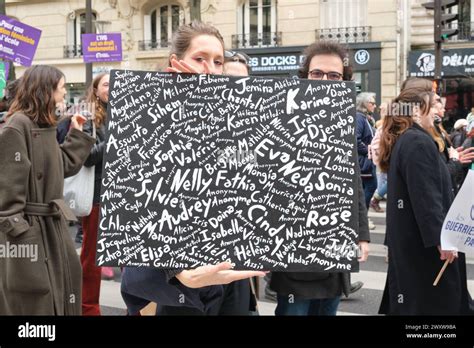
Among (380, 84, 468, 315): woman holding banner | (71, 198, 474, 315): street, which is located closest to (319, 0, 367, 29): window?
(71, 198, 474, 315): street

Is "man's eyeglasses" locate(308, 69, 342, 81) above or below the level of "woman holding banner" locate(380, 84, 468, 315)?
above

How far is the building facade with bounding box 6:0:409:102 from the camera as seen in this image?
2112 centimetres

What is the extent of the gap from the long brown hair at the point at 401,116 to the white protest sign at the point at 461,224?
1.87 ft

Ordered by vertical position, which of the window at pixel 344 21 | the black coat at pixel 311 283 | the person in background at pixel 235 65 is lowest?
the black coat at pixel 311 283

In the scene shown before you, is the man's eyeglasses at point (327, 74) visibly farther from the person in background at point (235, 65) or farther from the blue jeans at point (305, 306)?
the blue jeans at point (305, 306)

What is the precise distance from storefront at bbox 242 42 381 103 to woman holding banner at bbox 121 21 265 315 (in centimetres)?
1804

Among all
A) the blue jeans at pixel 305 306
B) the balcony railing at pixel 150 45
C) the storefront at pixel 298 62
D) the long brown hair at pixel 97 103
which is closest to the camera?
the blue jeans at pixel 305 306

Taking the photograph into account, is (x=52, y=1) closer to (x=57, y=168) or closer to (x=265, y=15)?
(x=265, y=15)

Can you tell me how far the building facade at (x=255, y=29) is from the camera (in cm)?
2112

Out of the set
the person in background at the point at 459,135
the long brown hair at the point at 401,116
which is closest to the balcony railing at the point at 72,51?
the person in background at the point at 459,135

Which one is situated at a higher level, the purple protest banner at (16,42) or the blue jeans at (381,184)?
the purple protest banner at (16,42)

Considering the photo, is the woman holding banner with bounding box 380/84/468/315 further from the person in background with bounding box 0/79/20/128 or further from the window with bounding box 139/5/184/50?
the window with bounding box 139/5/184/50

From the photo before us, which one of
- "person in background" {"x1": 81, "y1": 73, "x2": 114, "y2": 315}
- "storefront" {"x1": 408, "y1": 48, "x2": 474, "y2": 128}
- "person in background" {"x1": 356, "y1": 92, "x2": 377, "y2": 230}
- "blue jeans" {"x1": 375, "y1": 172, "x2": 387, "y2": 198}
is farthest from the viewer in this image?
"storefront" {"x1": 408, "y1": 48, "x2": 474, "y2": 128}

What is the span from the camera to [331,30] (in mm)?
22078
